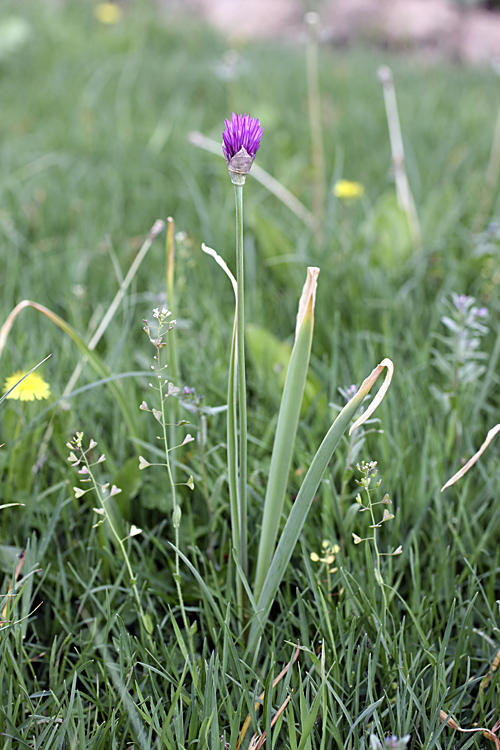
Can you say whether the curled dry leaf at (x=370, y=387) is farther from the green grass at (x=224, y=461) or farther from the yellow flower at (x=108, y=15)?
the yellow flower at (x=108, y=15)

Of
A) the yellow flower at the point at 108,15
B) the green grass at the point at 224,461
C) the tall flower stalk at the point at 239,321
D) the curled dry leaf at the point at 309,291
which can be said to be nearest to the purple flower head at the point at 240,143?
the tall flower stalk at the point at 239,321

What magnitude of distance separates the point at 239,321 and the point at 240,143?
0.55 feet

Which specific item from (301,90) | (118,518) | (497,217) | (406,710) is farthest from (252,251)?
(301,90)

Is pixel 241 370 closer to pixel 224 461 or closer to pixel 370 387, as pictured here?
pixel 370 387

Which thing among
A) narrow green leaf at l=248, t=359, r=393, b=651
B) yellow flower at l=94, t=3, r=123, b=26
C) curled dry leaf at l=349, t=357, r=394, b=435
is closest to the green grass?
narrow green leaf at l=248, t=359, r=393, b=651

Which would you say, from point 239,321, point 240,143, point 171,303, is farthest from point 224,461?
point 240,143

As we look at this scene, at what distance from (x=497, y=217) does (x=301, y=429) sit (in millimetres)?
Answer: 1064

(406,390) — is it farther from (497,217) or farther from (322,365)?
(497,217)

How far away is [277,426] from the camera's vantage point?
2.20 ft

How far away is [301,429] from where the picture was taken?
1050 mm

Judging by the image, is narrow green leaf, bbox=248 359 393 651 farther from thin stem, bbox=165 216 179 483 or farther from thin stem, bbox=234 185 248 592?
thin stem, bbox=165 216 179 483

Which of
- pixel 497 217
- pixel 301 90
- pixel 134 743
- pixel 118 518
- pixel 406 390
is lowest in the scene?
pixel 134 743

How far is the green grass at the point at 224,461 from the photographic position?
0.66 metres

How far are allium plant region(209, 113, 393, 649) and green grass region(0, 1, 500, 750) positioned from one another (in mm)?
64
